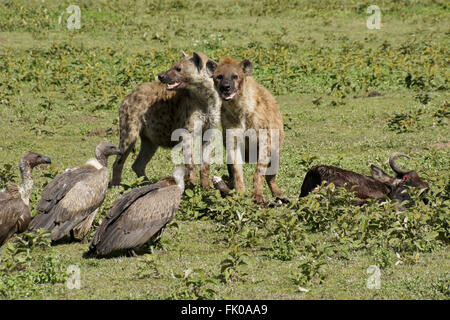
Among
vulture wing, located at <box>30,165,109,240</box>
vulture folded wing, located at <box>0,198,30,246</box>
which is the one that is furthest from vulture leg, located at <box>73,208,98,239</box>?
vulture folded wing, located at <box>0,198,30,246</box>

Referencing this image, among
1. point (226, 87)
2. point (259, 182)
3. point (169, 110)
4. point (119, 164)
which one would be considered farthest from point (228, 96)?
point (119, 164)

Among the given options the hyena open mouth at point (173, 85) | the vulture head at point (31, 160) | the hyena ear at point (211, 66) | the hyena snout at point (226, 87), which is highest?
the hyena ear at point (211, 66)

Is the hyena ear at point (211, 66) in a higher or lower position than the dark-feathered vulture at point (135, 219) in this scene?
higher

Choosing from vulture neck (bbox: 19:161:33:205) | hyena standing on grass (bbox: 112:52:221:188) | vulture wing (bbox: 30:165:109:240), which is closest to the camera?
vulture wing (bbox: 30:165:109:240)

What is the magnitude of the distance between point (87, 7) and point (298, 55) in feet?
20.9

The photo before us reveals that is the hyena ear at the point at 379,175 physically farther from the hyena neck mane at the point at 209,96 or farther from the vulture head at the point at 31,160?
the vulture head at the point at 31,160

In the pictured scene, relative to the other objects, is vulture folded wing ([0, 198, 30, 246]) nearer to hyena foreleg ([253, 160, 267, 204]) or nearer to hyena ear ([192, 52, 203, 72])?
hyena foreleg ([253, 160, 267, 204])

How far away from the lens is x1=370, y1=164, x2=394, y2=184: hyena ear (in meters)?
9.09

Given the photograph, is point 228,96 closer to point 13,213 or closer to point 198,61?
point 198,61

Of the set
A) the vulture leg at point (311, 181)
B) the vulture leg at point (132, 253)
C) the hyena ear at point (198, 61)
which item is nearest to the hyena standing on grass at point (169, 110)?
the hyena ear at point (198, 61)

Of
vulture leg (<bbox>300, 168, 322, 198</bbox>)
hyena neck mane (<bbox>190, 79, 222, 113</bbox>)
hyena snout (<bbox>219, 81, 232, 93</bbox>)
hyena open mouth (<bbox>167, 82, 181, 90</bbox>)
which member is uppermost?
hyena snout (<bbox>219, 81, 232, 93</bbox>)

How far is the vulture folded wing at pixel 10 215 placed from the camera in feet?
23.2

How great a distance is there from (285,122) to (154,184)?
5.87 metres

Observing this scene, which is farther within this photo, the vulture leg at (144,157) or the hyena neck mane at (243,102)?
the vulture leg at (144,157)
